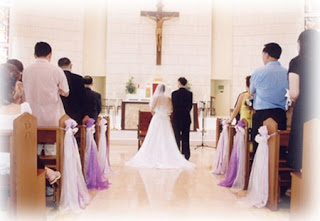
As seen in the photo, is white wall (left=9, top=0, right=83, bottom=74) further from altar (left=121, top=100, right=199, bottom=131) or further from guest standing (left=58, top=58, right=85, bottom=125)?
guest standing (left=58, top=58, right=85, bottom=125)

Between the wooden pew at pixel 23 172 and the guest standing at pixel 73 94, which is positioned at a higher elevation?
the guest standing at pixel 73 94

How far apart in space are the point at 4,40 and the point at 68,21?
7.55ft

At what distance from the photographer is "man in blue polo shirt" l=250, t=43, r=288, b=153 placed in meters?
4.51

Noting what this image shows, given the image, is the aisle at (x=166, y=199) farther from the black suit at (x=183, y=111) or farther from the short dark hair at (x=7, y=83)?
the short dark hair at (x=7, y=83)

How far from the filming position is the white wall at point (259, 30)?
Answer: 42.3ft

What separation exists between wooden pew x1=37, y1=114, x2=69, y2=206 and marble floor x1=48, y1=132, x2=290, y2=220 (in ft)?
1.29

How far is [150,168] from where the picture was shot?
684 centimetres

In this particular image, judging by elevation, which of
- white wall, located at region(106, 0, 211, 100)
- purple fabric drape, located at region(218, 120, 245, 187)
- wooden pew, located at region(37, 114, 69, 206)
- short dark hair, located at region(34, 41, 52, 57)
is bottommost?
purple fabric drape, located at region(218, 120, 245, 187)

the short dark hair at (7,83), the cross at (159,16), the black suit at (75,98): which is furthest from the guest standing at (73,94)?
the cross at (159,16)

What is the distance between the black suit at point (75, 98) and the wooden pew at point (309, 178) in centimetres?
282

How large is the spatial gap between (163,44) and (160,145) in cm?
700

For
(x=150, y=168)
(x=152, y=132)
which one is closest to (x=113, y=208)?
(x=150, y=168)

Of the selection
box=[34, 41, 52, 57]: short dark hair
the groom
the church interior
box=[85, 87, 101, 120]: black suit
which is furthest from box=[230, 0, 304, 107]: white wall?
box=[34, 41, 52, 57]: short dark hair

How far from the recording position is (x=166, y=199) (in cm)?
466
